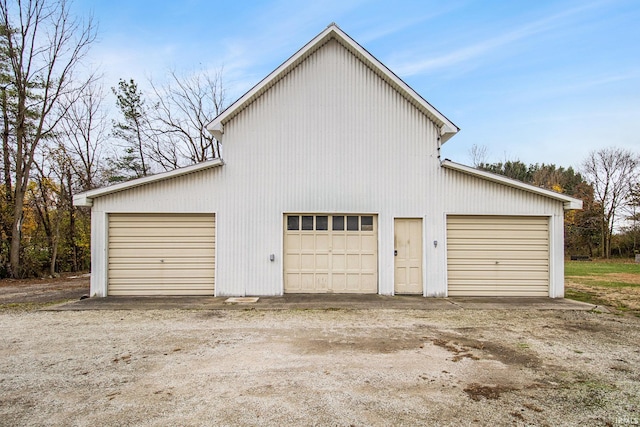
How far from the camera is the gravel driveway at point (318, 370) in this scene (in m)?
3.26

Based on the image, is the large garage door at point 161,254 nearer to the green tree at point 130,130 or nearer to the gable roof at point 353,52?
the gable roof at point 353,52

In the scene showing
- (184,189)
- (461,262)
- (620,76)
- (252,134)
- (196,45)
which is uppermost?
(196,45)

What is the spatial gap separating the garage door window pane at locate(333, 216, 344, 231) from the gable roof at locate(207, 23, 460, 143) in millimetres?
3671

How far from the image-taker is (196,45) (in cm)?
1731

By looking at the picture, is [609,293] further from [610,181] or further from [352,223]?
[610,181]

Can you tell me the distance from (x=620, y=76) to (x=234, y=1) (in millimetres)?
16638

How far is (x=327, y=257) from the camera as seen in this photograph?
9727 mm

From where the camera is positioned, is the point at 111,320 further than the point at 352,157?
No

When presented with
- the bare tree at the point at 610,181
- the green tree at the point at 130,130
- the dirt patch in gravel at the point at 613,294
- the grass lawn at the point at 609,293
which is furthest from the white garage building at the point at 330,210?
the bare tree at the point at 610,181

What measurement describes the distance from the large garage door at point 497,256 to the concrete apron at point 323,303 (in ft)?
1.35

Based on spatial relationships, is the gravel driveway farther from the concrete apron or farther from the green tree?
the green tree

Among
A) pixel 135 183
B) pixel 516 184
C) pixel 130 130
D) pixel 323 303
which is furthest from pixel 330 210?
pixel 130 130

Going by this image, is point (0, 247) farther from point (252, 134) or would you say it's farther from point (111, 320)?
point (252, 134)

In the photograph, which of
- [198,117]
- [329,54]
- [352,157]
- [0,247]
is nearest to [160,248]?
[352,157]
